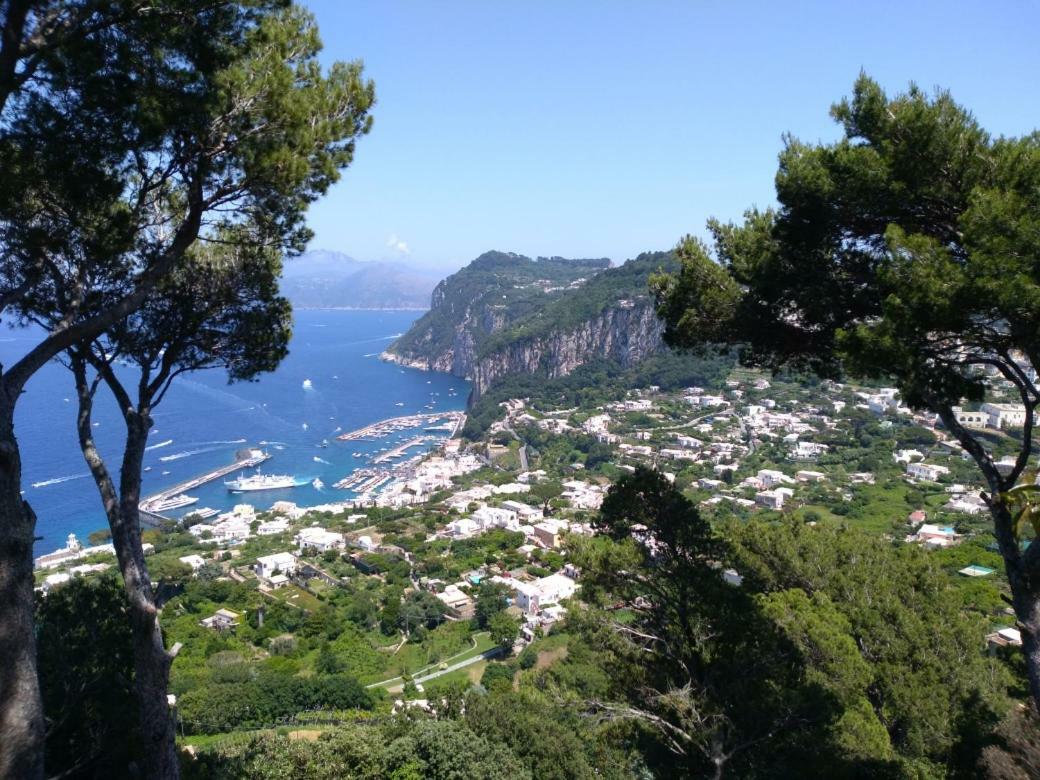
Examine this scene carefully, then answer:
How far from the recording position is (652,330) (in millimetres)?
63844

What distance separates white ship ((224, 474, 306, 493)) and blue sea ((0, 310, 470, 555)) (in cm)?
42

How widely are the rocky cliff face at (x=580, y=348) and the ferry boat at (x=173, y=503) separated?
38.7m

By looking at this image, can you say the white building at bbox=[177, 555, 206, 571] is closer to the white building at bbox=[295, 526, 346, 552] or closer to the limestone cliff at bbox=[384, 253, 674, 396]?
the white building at bbox=[295, 526, 346, 552]

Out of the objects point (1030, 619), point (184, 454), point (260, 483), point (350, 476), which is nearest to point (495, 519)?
point (350, 476)

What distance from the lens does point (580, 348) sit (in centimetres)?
6856

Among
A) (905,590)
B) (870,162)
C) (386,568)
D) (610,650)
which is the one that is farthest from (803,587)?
(386,568)

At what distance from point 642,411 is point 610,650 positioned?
46201 millimetres

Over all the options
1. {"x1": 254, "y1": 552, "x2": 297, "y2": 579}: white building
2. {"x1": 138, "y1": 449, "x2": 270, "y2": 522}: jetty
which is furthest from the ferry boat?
{"x1": 254, "y1": 552, "x2": 297, "y2": 579}: white building

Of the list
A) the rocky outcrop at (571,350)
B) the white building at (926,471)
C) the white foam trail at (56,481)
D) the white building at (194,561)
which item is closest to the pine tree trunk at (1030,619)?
the white building at (194,561)

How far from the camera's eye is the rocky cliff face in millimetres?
64438

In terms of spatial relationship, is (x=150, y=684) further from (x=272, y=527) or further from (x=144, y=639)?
(x=272, y=527)

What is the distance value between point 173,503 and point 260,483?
15.3ft

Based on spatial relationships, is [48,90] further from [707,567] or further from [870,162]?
[707,567]

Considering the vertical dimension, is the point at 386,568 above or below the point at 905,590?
below
